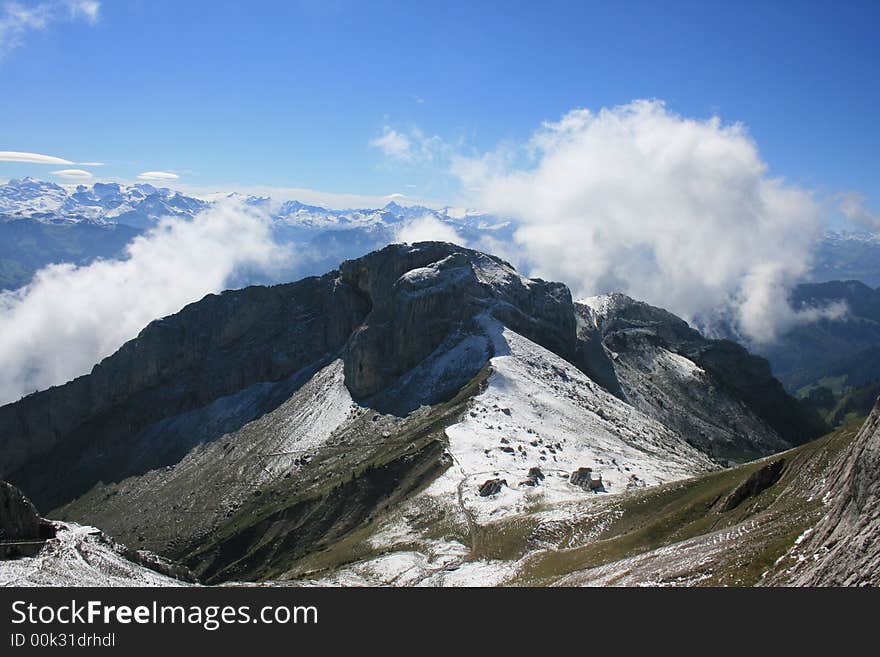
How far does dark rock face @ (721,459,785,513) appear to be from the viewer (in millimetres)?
52594

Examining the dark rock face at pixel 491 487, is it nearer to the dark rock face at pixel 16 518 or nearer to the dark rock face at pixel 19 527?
the dark rock face at pixel 19 527

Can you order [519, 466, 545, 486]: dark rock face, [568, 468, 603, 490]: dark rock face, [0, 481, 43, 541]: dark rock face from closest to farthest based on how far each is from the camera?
1. [0, 481, 43, 541]: dark rock face
2. [568, 468, 603, 490]: dark rock face
3. [519, 466, 545, 486]: dark rock face

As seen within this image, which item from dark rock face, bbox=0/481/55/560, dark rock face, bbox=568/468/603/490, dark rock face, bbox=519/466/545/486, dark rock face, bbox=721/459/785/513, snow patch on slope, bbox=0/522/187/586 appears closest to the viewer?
snow patch on slope, bbox=0/522/187/586

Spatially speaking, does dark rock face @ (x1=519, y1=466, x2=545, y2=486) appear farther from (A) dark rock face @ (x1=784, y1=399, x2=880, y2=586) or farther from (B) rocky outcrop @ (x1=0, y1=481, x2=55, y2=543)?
(B) rocky outcrop @ (x1=0, y1=481, x2=55, y2=543)

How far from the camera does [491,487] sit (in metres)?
93.4

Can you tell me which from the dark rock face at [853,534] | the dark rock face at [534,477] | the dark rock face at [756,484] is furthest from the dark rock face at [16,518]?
the dark rock face at [756,484]

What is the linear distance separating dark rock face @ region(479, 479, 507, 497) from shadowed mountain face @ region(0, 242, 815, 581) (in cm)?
124

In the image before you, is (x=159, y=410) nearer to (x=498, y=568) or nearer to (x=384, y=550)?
(x=384, y=550)

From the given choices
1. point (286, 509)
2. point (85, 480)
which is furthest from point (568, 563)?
point (85, 480)

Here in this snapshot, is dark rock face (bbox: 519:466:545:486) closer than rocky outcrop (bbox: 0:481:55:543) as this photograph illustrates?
No

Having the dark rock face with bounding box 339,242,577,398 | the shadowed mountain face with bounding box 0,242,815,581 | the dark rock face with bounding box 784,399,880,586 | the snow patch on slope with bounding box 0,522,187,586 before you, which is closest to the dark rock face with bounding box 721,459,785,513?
the dark rock face with bounding box 784,399,880,586

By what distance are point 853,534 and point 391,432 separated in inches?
4595

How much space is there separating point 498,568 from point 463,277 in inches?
4694

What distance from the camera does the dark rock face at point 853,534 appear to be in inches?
1092
